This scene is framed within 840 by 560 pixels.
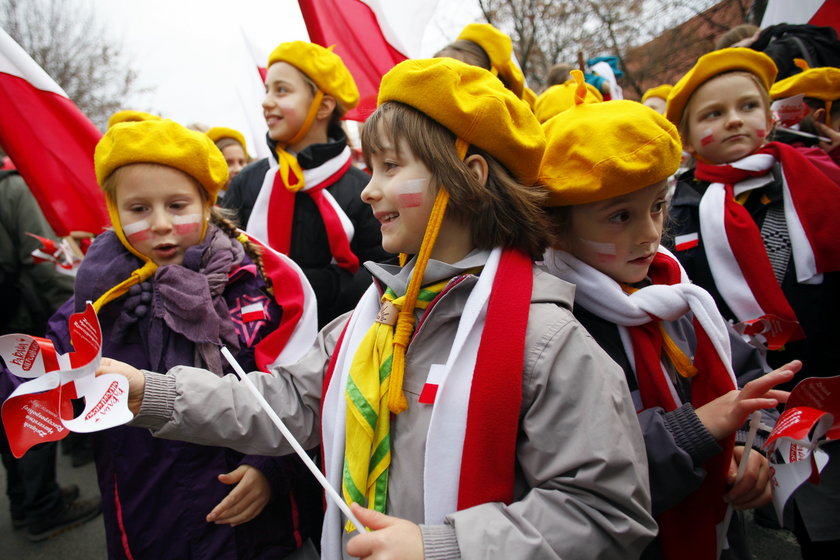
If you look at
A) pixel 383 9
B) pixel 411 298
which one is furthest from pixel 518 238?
pixel 383 9

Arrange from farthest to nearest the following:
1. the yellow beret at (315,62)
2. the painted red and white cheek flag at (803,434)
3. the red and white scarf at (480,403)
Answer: the yellow beret at (315,62) < the painted red and white cheek flag at (803,434) < the red and white scarf at (480,403)

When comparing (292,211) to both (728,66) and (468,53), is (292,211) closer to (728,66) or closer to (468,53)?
(468,53)

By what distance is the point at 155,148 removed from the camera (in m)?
1.75

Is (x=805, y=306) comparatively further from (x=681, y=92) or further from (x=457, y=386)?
(x=457, y=386)

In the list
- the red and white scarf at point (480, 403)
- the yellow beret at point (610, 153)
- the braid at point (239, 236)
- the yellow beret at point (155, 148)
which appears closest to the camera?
the red and white scarf at point (480, 403)

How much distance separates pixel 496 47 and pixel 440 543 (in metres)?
3.03

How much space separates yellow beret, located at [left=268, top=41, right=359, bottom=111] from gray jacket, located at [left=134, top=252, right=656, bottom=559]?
178 centimetres

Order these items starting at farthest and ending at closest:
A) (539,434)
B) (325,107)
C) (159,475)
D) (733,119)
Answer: (325,107)
(733,119)
(159,475)
(539,434)

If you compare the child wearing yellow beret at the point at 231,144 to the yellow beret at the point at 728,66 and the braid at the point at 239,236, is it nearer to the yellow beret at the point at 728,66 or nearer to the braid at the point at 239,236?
the braid at the point at 239,236

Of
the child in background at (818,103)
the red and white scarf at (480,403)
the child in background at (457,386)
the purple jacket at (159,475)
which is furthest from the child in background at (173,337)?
the child in background at (818,103)

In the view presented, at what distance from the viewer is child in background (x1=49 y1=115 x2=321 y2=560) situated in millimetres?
1638

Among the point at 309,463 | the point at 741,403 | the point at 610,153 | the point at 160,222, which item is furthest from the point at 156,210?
→ the point at 741,403

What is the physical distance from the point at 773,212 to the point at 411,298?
1.84m

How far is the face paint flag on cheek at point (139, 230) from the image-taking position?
1.76 metres
